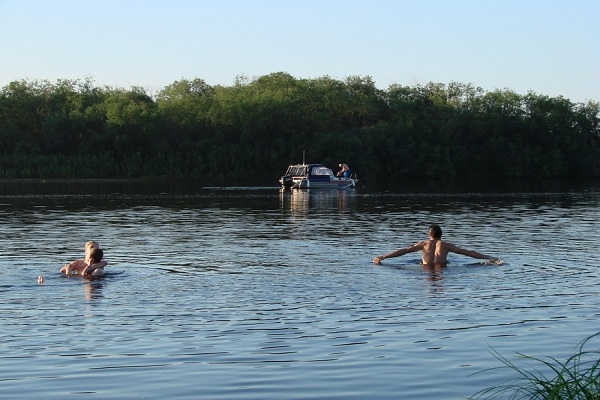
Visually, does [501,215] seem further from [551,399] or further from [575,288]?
[551,399]

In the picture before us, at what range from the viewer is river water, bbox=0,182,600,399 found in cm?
1209

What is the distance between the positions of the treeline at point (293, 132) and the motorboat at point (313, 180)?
16.4 metres

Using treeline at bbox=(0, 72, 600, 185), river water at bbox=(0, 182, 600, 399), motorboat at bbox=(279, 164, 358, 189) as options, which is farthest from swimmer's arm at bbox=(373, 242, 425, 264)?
treeline at bbox=(0, 72, 600, 185)

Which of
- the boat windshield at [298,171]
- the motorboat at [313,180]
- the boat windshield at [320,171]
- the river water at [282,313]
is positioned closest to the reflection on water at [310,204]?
the motorboat at [313,180]

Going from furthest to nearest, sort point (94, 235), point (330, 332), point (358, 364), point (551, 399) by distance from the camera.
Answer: point (94, 235) → point (330, 332) → point (358, 364) → point (551, 399)

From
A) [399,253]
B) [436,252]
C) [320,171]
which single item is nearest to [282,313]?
[399,253]

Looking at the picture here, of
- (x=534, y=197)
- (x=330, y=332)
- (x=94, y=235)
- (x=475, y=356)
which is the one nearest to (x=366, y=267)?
(x=330, y=332)

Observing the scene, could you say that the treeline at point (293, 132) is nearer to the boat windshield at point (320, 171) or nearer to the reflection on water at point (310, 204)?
the boat windshield at point (320, 171)

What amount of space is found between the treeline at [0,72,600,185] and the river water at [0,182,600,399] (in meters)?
69.2

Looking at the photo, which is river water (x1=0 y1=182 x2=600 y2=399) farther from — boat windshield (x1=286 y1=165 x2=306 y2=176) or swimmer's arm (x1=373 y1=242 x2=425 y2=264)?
boat windshield (x1=286 y1=165 x2=306 y2=176)

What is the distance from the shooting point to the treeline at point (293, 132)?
106m

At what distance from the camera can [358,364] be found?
12.9 meters

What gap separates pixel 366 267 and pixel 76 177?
79887 millimetres

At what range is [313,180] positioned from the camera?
8312cm
